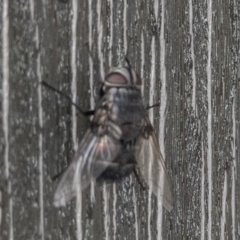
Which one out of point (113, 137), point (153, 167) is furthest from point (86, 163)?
point (153, 167)

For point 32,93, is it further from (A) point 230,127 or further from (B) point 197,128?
(A) point 230,127

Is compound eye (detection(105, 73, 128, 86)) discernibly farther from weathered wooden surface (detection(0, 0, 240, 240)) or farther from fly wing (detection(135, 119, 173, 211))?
fly wing (detection(135, 119, 173, 211))

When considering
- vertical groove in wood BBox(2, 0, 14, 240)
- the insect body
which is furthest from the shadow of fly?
vertical groove in wood BBox(2, 0, 14, 240)

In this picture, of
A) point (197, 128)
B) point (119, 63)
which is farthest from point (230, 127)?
point (119, 63)

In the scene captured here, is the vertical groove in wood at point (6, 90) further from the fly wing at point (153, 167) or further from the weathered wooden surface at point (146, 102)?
the fly wing at point (153, 167)

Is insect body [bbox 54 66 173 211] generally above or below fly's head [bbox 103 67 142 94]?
below

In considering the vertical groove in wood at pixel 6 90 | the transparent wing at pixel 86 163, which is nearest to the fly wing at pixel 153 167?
the transparent wing at pixel 86 163

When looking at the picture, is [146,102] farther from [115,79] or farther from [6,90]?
[6,90]

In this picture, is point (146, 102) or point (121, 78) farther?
point (146, 102)
